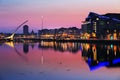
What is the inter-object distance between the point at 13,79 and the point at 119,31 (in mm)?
91900

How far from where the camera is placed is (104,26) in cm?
11119

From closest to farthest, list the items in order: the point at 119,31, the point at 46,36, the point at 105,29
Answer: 1. the point at 119,31
2. the point at 105,29
3. the point at 46,36

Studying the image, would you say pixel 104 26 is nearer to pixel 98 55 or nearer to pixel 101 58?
pixel 98 55

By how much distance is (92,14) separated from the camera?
387ft

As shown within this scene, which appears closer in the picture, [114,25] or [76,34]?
[114,25]

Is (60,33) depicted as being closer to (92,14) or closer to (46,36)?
(46,36)

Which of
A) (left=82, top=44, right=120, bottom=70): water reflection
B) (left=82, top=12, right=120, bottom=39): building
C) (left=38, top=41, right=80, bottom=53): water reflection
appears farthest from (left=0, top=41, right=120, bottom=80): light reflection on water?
(left=82, top=12, right=120, bottom=39): building

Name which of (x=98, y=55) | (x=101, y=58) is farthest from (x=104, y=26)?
(x=101, y=58)

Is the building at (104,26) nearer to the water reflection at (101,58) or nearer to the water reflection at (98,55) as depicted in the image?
the water reflection at (98,55)

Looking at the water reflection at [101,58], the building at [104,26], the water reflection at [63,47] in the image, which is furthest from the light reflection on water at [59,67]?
the building at [104,26]

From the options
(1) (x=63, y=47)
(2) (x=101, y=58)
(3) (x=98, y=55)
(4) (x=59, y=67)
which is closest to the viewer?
(4) (x=59, y=67)

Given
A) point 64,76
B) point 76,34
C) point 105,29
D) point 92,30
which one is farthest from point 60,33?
point 64,76

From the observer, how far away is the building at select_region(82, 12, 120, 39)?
348 ft

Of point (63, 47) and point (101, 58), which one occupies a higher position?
point (101, 58)
